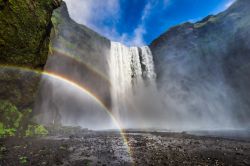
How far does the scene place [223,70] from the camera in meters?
41.7

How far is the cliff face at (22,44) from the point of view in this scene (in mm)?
15172

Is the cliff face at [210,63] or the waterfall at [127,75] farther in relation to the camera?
the waterfall at [127,75]

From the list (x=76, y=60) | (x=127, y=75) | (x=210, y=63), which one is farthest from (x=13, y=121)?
(x=210, y=63)

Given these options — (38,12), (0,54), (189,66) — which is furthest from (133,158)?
(189,66)

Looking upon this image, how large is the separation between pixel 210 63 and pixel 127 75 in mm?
22193

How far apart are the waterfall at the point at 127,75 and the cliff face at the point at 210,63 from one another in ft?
11.9

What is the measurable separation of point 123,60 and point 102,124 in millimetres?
20307

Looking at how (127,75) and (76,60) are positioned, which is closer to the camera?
(76,60)

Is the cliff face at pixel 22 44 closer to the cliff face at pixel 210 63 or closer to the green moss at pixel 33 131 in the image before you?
the green moss at pixel 33 131

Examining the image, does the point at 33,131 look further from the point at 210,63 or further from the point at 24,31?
the point at 210,63

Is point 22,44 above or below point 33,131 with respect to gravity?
above

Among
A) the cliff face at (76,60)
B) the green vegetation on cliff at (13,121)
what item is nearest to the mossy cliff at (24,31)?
the green vegetation on cliff at (13,121)

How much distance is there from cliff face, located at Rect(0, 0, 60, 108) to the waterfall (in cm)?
3018

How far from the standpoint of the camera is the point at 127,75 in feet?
164
